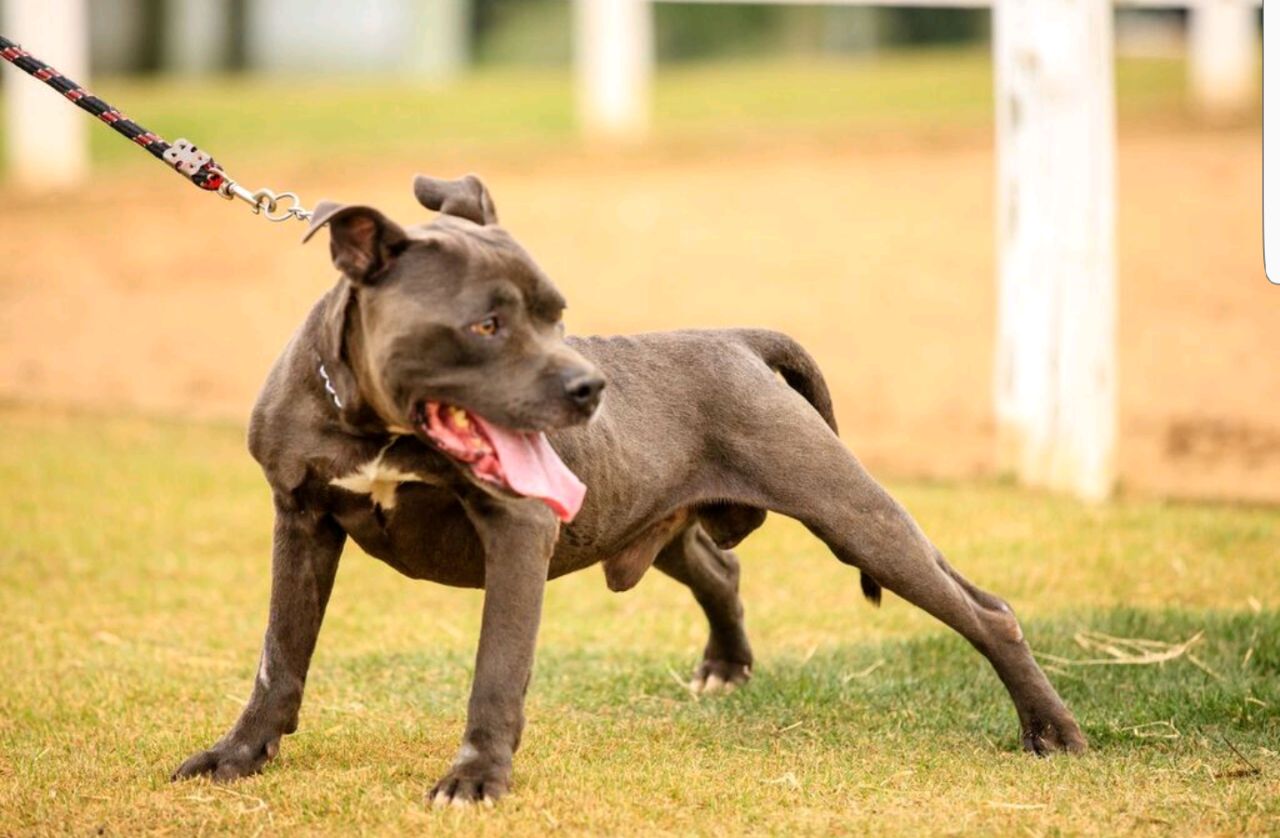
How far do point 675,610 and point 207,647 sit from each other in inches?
72.9

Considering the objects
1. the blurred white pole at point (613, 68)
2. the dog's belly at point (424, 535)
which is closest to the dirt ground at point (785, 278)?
the blurred white pole at point (613, 68)

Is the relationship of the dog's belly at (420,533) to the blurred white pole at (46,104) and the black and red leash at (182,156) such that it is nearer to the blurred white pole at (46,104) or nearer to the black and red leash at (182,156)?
the black and red leash at (182,156)

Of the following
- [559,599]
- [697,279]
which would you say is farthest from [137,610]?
[697,279]

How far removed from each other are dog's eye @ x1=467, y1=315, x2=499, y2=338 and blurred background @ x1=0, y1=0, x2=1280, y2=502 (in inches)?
221

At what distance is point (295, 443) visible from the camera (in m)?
4.69

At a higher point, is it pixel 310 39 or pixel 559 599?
pixel 310 39

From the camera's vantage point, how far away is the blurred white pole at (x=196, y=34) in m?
26.6

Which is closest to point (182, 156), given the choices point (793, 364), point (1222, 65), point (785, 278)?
point (793, 364)

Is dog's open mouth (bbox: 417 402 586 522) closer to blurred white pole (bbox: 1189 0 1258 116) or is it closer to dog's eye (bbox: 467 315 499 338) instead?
dog's eye (bbox: 467 315 499 338)

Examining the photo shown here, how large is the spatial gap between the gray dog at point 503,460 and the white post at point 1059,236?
369 centimetres

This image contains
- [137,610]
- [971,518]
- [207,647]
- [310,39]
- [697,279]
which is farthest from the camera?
[310,39]

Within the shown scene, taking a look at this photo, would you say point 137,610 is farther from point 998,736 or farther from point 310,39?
point 310,39

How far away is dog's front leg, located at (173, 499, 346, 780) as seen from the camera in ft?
16.1

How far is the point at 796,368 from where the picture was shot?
5.71 m
